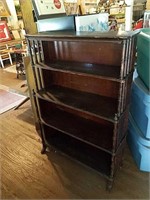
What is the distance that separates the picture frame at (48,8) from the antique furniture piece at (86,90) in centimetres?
23

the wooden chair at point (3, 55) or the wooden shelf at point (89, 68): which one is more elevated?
the wooden shelf at point (89, 68)

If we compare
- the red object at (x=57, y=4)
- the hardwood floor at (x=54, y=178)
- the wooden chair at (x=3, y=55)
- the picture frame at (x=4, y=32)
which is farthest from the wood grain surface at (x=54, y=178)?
the picture frame at (x=4, y=32)

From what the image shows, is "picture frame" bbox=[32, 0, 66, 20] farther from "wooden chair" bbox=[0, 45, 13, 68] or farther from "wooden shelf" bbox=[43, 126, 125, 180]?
"wooden chair" bbox=[0, 45, 13, 68]

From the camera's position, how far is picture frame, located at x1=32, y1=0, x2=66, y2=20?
1438mm

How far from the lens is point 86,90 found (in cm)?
152

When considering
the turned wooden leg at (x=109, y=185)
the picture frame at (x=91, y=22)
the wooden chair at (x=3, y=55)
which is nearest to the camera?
the picture frame at (x=91, y=22)

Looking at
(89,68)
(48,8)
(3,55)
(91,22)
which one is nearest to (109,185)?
(89,68)

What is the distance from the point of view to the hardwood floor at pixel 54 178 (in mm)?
1478

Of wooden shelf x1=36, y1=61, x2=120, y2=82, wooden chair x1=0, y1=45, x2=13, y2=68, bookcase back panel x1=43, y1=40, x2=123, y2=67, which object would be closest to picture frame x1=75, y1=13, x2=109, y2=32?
bookcase back panel x1=43, y1=40, x2=123, y2=67

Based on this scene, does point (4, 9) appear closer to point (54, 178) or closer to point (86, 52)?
point (86, 52)

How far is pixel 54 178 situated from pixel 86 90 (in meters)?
0.88

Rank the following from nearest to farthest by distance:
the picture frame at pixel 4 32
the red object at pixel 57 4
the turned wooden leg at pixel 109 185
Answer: the turned wooden leg at pixel 109 185 < the red object at pixel 57 4 < the picture frame at pixel 4 32

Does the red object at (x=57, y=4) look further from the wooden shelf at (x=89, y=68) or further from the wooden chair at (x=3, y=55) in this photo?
the wooden chair at (x=3, y=55)

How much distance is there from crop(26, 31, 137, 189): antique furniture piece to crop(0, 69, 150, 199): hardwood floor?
0.53 feet
